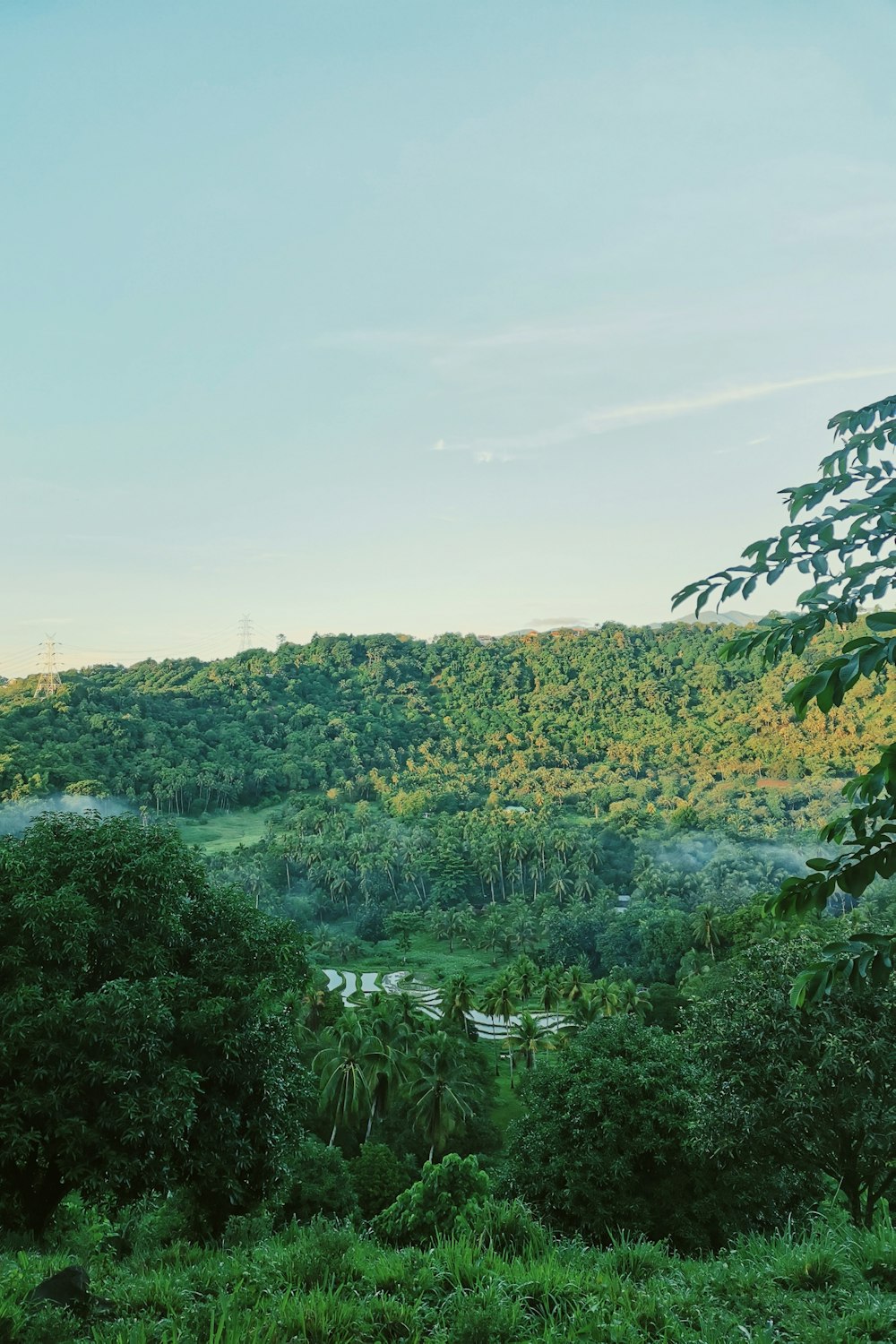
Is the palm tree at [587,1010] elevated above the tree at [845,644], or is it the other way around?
the tree at [845,644]

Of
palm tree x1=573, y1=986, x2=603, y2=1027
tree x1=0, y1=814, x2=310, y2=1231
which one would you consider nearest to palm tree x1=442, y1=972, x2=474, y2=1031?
palm tree x1=573, y1=986, x2=603, y2=1027

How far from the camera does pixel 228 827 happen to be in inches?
3369

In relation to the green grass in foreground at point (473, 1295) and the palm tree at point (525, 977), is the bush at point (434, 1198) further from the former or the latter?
the palm tree at point (525, 977)

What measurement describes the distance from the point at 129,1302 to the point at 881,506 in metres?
4.63

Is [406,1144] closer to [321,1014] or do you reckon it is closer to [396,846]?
[321,1014]

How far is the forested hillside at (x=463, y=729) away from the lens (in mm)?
82625

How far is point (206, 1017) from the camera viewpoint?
801 centimetres

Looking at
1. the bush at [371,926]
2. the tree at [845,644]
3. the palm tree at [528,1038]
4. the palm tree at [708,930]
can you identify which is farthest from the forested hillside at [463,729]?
the tree at [845,644]

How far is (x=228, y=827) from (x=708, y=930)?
5533 cm

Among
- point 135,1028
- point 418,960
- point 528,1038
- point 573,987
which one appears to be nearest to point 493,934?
point 418,960

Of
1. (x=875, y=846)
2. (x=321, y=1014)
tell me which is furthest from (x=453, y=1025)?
(x=875, y=846)

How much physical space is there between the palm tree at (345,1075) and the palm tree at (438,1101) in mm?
1481

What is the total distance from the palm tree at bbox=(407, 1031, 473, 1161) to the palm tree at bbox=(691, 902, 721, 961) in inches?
907

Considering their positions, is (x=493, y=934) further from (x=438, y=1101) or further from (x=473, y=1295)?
(x=473, y=1295)
